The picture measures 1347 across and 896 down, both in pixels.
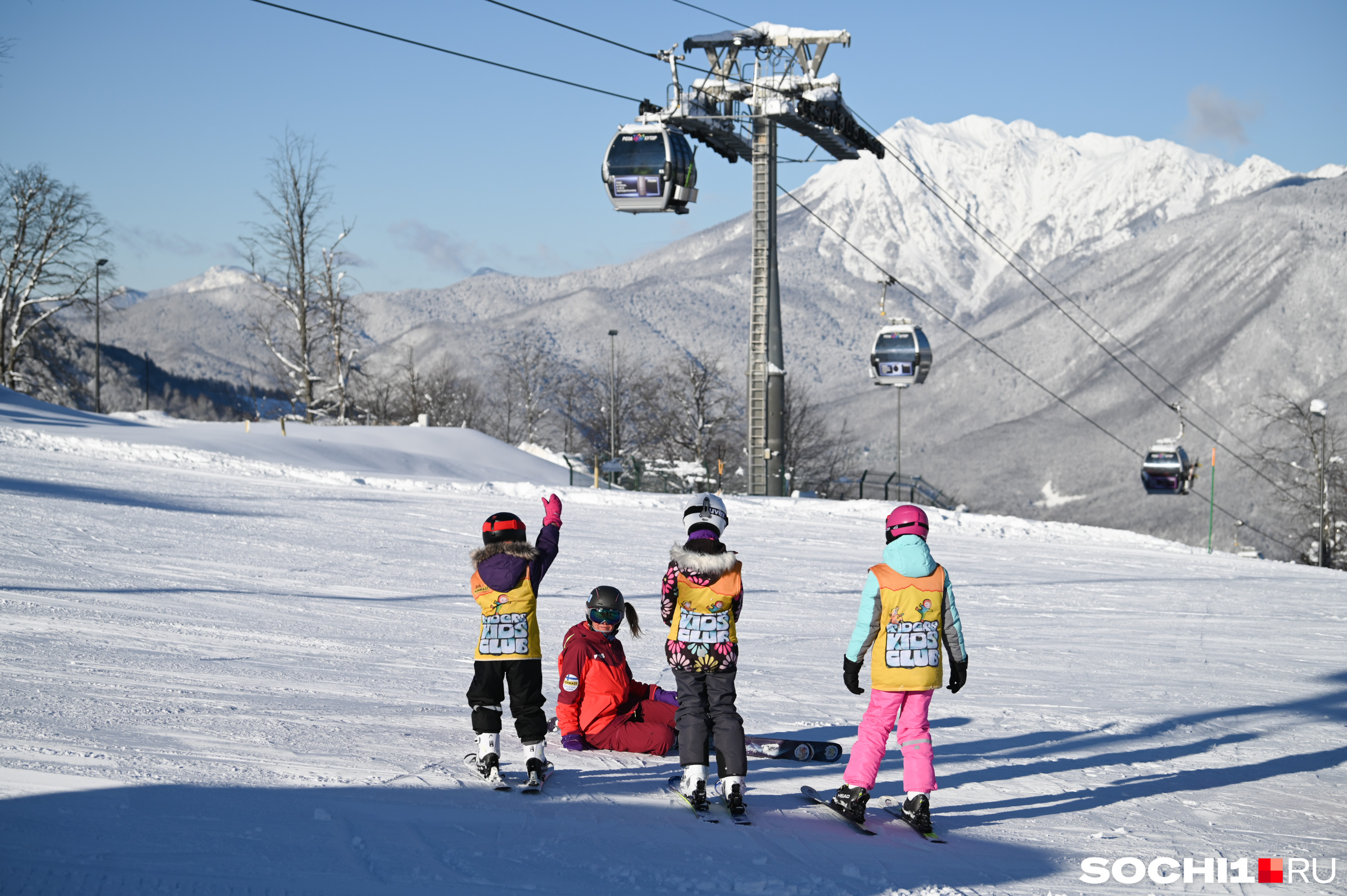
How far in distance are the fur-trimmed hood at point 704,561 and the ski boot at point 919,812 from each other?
4.78ft

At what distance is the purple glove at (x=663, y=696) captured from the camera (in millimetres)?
6848

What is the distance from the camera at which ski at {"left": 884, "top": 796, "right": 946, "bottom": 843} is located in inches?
211

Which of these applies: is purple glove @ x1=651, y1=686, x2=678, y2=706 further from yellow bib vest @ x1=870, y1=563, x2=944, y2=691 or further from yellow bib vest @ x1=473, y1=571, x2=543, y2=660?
yellow bib vest @ x1=870, y1=563, x2=944, y2=691

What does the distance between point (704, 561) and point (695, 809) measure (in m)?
1.23

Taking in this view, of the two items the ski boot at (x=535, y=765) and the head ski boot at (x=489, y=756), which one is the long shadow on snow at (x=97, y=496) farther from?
the ski boot at (x=535, y=765)

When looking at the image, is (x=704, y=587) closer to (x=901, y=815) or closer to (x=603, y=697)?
(x=603, y=697)

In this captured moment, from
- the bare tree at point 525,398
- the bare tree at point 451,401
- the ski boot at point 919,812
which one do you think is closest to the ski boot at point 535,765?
the ski boot at point 919,812

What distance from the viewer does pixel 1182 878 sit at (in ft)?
16.5

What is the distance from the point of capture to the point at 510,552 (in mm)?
5770

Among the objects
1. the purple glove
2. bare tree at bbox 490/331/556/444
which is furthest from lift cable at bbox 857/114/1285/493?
bare tree at bbox 490/331/556/444

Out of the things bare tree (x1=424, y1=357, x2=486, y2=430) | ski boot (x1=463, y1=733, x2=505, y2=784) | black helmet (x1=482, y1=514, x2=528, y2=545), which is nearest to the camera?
ski boot (x1=463, y1=733, x2=505, y2=784)

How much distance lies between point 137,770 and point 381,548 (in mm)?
9610

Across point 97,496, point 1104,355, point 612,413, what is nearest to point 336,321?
point 612,413

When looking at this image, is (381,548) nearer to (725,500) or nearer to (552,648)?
(552,648)
